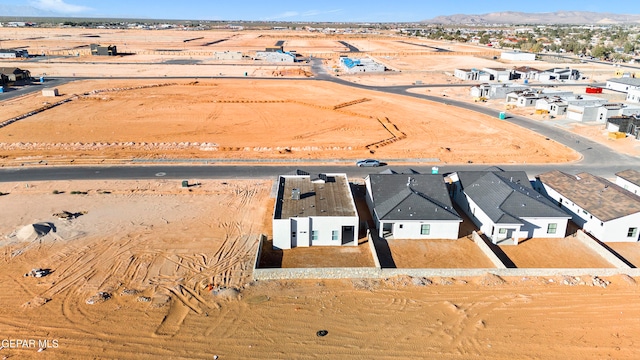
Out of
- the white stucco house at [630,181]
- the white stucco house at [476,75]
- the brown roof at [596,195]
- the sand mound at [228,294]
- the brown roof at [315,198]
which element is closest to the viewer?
the sand mound at [228,294]

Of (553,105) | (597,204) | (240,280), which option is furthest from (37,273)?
(553,105)

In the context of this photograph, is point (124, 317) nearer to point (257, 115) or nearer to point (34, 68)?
point (257, 115)

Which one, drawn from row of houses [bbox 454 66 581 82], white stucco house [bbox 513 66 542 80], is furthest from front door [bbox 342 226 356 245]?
white stucco house [bbox 513 66 542 80]

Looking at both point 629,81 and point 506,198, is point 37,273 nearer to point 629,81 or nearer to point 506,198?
point 506,198

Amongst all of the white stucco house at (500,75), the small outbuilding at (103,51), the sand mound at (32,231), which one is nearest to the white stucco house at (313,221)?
the sand mound at (32,231)

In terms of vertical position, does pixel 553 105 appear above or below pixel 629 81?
below

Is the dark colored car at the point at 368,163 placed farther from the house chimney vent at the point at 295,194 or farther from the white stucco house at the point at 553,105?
the white stucco house at the point at 553,105

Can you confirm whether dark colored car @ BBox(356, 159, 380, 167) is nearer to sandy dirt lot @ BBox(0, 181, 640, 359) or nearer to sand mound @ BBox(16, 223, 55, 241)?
sandy dirt lot @ BBox(0, 181, 640, 359)

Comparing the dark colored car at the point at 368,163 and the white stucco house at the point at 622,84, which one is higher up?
the white stucco house at the point at 622,84
